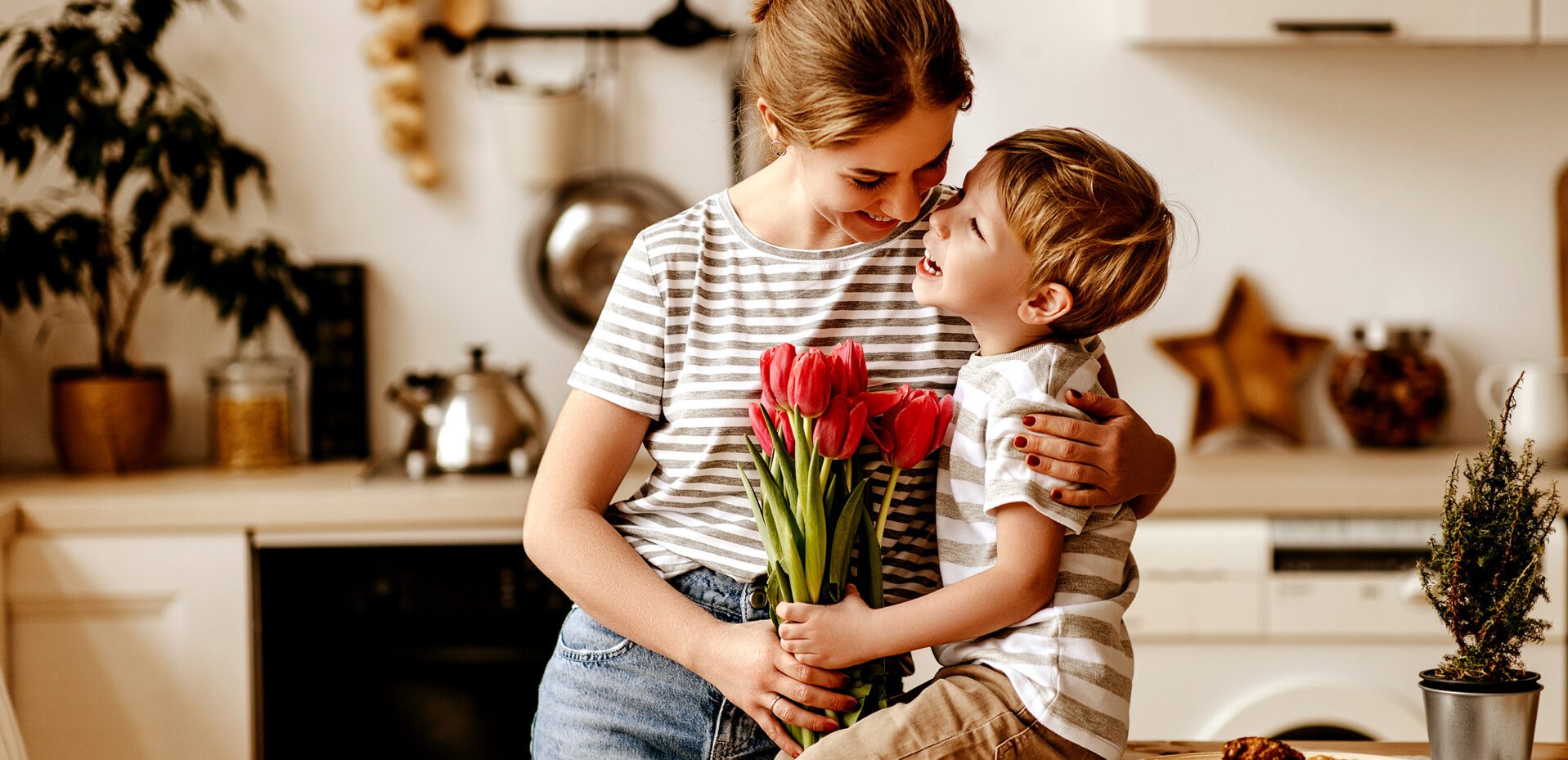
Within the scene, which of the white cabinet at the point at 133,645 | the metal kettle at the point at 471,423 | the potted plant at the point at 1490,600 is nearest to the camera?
the potted plant at the point at 1490,600

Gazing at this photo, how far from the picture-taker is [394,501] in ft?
7.20

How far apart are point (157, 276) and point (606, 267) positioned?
2.90 feet

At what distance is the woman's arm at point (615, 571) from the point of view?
988 mm

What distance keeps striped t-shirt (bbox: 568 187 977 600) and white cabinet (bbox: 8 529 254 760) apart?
1.37 meters

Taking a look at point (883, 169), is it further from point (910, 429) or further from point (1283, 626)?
point (1283, 626)

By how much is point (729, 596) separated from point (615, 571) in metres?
0.09

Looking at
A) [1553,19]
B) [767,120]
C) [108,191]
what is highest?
[1553,19]

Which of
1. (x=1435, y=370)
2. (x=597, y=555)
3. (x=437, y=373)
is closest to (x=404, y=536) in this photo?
(x=437, y=373)

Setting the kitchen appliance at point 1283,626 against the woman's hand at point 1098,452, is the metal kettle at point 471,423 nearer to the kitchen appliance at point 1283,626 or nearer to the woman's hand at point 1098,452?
the kitchen appliance at point 1283,626

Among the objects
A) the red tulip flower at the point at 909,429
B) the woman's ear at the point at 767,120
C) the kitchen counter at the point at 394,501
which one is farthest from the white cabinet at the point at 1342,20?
the red tulip flower at the point at 909,429

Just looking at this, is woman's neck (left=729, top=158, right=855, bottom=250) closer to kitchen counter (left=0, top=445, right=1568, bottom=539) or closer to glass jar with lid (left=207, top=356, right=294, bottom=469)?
kitchen counter (left=0, top=445, right=1568, bottom=539)

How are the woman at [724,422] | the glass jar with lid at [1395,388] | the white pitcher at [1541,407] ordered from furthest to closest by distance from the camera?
1. the glass jar with lid at [1395,388]
2. the white pitcher at [1541,407]
3. the woman at [724,422]

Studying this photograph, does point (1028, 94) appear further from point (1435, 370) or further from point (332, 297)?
point (332, 297)

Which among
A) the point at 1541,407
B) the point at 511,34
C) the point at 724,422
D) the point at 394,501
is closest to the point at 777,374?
the point at 724,422
